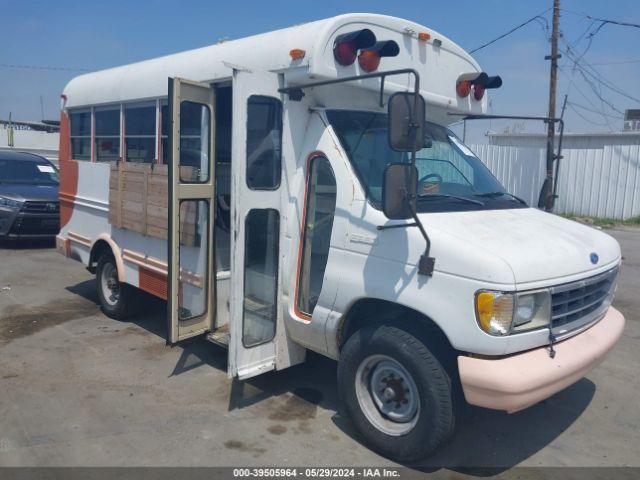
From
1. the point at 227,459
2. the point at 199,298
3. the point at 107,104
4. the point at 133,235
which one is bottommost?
the point at 227,459

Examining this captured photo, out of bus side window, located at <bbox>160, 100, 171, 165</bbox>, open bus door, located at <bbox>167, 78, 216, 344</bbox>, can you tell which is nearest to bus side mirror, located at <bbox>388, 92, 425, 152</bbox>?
open bus door, located at <bbox>167, 78, 216, 344</bbox>

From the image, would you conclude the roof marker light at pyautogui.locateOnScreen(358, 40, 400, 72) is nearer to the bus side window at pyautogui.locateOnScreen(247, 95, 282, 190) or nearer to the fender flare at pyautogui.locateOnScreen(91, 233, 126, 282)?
the bus side window at pyautogui.locateOnScreen(247, 95, 282, 190)

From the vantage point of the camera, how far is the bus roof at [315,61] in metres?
4.18

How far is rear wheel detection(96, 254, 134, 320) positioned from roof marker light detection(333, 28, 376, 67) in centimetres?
366

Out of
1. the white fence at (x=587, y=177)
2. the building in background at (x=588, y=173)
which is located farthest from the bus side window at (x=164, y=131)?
the white fence at (x=587, y=177)

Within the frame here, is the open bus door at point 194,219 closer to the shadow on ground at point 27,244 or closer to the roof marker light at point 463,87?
the roof marker light at point 463,87

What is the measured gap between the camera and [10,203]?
10.9 metres

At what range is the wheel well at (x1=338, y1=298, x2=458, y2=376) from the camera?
3660mm

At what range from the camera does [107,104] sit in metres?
6.47

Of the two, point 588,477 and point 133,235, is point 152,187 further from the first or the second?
point 588,477

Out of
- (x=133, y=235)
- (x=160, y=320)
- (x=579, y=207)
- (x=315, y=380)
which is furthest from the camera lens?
(x=579, y=207)

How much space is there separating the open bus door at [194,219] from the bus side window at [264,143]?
2.13ft

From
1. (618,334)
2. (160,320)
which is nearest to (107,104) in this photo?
(160,320)

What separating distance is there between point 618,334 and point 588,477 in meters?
1.06
